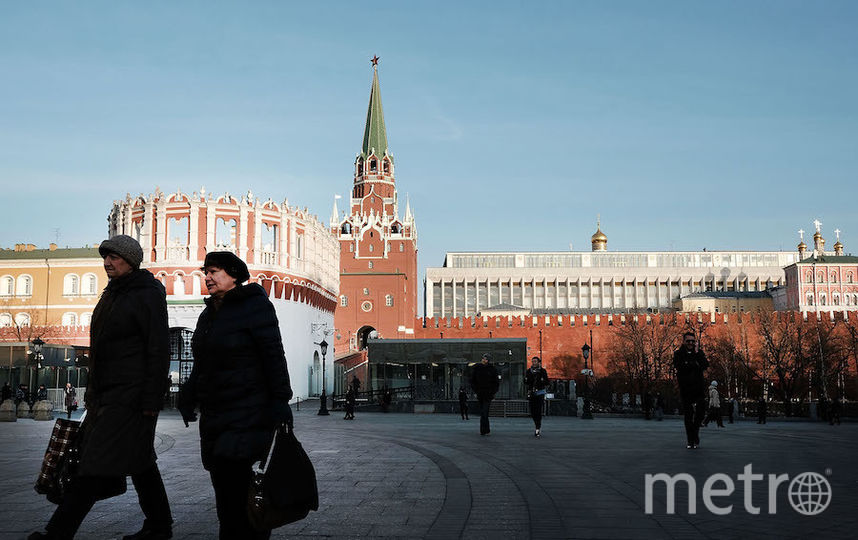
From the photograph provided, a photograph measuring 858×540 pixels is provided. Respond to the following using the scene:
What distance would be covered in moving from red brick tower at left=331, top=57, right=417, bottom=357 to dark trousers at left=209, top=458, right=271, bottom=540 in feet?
257

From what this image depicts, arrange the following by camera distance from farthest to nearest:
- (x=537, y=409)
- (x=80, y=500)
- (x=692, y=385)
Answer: (x=537, y=409) → (x=692, y=385) → (x=80, y=500)

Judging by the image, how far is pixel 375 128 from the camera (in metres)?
100

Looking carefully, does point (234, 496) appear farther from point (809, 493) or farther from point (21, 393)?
point (21, 393)

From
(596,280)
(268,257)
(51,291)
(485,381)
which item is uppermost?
(596,280)

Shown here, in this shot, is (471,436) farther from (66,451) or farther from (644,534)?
(66,451)

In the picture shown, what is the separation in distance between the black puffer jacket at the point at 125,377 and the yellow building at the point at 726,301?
10255cm

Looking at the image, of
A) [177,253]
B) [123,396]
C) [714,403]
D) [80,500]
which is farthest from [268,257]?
[80,500]

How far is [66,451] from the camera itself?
196 inches

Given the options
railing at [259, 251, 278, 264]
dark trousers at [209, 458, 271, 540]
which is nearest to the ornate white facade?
railing at [259, 251, 278, 264]

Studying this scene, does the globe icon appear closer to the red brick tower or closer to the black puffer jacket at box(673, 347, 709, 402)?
the black puffer jacket at box(673, 347, 709, 402)

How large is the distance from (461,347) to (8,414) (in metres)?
20.9

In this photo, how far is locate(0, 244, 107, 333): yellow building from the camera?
182 feet

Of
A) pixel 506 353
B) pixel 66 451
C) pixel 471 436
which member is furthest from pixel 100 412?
pixel 506 353

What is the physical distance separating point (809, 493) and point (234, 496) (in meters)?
5.80
